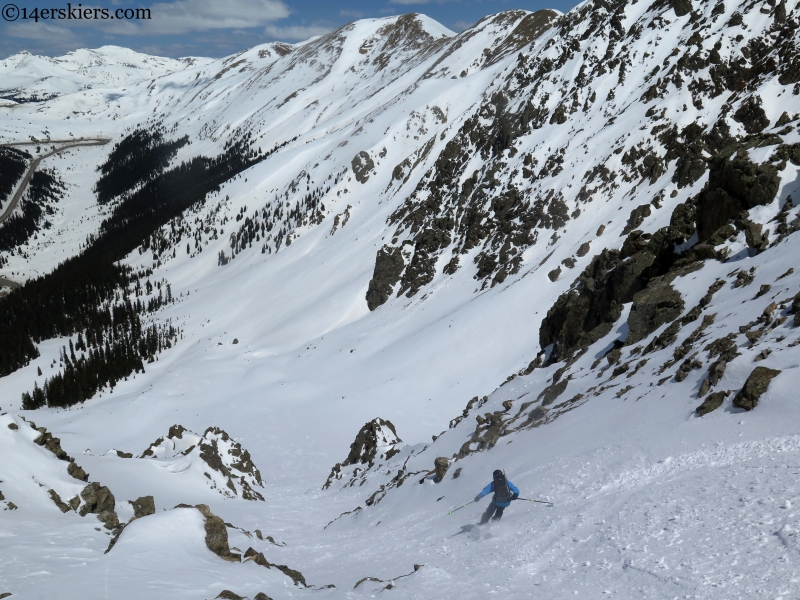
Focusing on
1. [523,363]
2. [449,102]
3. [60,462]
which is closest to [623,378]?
[60,462]

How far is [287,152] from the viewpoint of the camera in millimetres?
188625

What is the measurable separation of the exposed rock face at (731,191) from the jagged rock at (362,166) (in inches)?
4246

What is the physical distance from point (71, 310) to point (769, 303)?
17422 cm

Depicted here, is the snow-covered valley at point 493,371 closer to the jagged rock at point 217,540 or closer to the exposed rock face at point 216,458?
the jagged rock at point 217,540

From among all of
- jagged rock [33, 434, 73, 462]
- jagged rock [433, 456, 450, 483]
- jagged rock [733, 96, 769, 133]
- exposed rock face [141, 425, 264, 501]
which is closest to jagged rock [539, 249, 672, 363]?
Answer: jagged rock [433, 456, 450, 483]

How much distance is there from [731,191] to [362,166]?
111681 millimetres

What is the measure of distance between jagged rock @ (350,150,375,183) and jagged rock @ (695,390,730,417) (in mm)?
120775

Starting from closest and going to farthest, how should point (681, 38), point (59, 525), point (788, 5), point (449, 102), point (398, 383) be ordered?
1. point (59, 525)
2. point (398, 383)
3. point (788, 5)
4. point (681, 38)
5. point (449, 102)

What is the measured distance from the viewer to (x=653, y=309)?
75.2ft

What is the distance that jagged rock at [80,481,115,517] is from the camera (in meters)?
16.9

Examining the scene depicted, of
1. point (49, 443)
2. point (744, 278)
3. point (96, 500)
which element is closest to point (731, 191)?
point (744, 278)

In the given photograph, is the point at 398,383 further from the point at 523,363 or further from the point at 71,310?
the point at 71,310

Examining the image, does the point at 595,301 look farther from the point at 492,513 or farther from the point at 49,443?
the point at 49,443

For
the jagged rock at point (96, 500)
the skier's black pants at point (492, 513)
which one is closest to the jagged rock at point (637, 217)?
the skier's black pants at point (492, 513)
